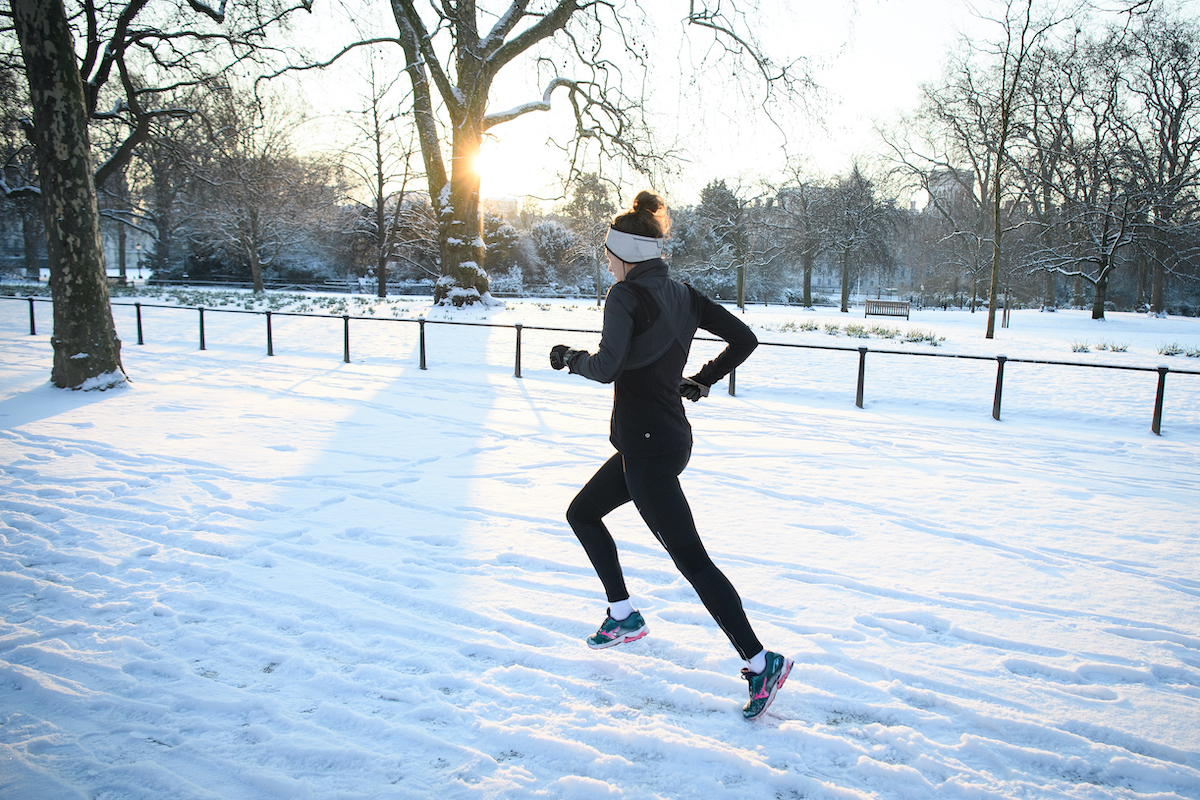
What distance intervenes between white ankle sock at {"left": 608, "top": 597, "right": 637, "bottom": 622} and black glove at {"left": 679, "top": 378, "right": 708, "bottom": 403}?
104 cm

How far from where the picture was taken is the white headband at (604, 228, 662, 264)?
265cm

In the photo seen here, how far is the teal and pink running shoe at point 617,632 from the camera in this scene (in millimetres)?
3096

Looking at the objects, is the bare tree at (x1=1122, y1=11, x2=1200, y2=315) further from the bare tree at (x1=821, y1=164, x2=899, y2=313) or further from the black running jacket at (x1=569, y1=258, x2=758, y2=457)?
the black running jacket at (x1=569, y1=258, x2=758, y2=457)

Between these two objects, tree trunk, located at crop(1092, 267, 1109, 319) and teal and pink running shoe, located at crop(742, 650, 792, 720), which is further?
tree trunk, located at crop(1092, 267, 1109, 319)

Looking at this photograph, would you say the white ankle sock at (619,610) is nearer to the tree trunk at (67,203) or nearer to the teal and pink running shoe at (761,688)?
the teal and pink running shoe at (761,688)

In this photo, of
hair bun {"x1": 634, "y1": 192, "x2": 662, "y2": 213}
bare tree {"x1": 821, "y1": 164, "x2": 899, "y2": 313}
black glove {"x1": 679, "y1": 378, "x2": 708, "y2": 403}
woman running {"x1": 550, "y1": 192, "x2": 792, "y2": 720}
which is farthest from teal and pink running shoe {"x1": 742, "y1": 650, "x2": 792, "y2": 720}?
bare tree {"x1": 821, "y1": 164, "x2": 899, "y2": 313}

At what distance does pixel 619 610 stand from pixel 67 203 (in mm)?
9142

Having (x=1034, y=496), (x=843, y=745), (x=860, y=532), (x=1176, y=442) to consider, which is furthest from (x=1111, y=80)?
(x=843, y=745)

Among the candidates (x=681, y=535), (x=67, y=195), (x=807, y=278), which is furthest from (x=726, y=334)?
(x=807, y=278)

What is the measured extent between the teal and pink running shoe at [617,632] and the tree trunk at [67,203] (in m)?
8.76

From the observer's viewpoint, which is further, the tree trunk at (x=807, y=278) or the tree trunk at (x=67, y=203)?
the tree trunk at (x=807, y=278)

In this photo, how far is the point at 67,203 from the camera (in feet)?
27.1

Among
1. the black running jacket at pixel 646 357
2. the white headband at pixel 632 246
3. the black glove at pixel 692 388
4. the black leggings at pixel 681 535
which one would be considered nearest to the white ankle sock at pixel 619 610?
the black leggings at pixel 681 535

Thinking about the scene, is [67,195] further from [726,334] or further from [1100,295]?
[1100,295]
